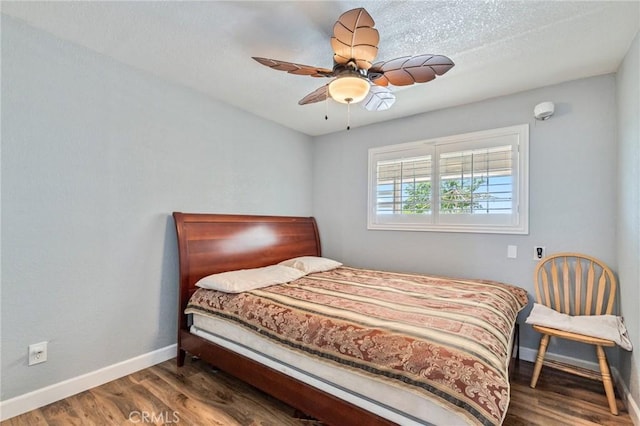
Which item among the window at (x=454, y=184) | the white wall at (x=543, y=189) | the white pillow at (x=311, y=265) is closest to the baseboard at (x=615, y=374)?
the white wall at (x=543, y=189)

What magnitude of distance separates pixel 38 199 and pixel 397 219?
315 cm

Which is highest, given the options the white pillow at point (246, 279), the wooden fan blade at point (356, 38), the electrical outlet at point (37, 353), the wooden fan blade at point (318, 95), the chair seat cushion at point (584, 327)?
the wooden fan blade at point (356, 38)

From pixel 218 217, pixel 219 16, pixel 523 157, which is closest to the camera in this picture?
pixel 219 16

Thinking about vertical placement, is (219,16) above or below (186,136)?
above

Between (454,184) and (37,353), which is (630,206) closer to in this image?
(454,184)

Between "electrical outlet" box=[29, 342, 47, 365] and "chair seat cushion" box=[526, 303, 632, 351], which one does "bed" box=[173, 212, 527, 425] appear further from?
"electrical outlet" box=[29, 342, 47, 365]

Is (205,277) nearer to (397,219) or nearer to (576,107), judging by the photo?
(397,219)

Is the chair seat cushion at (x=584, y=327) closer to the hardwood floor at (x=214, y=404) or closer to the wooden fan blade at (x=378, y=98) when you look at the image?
the hardwood floor at (x=214, y=404)

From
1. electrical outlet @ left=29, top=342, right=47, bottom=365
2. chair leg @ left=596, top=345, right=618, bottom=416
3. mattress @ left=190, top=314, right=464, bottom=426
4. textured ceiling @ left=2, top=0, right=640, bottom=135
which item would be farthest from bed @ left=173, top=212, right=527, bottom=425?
textured ceiling @ left=2, top=0, right=640, bottom=135

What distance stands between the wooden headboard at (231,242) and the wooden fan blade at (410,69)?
1.91m

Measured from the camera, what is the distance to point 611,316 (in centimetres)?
218

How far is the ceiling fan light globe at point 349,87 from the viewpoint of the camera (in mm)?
1706

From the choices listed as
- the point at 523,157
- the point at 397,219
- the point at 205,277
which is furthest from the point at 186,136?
the point at 523,157

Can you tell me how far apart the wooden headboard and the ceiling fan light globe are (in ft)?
5.60
